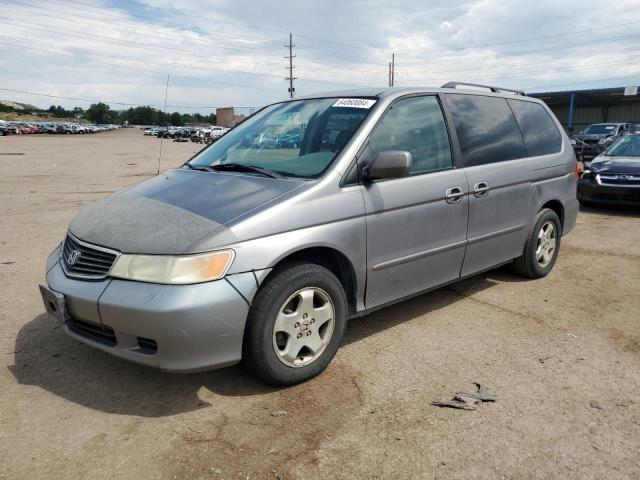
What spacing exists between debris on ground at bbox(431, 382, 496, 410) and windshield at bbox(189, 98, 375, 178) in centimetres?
155

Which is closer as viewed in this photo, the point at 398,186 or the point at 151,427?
the point at 151,427

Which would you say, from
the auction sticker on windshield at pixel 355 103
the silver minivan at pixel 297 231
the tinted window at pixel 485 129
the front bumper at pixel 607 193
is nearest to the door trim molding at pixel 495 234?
the silver minivan at pixel 297 231

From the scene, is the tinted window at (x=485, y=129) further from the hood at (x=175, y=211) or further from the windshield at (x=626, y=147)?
the windshield at (x=626, y=147)

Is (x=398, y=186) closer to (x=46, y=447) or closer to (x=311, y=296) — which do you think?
(x=311, y=296)

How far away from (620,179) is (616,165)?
12.6 inches

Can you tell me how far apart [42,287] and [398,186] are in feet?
7.65

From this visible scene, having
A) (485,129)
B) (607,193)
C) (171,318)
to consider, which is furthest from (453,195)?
(607,193)

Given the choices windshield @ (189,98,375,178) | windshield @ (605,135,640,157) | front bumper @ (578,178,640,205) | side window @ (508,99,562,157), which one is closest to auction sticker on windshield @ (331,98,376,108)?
windshield @ (189,98,375,178)

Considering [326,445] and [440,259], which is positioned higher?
[440,259]

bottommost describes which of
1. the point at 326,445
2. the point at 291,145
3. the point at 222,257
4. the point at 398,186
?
the point at 326,445

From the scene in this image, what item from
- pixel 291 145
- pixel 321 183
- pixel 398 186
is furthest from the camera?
pixel 291 145

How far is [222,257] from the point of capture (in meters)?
2.74

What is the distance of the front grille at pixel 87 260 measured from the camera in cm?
288

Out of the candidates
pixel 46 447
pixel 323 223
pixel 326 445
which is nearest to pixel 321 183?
pixel 323 223
